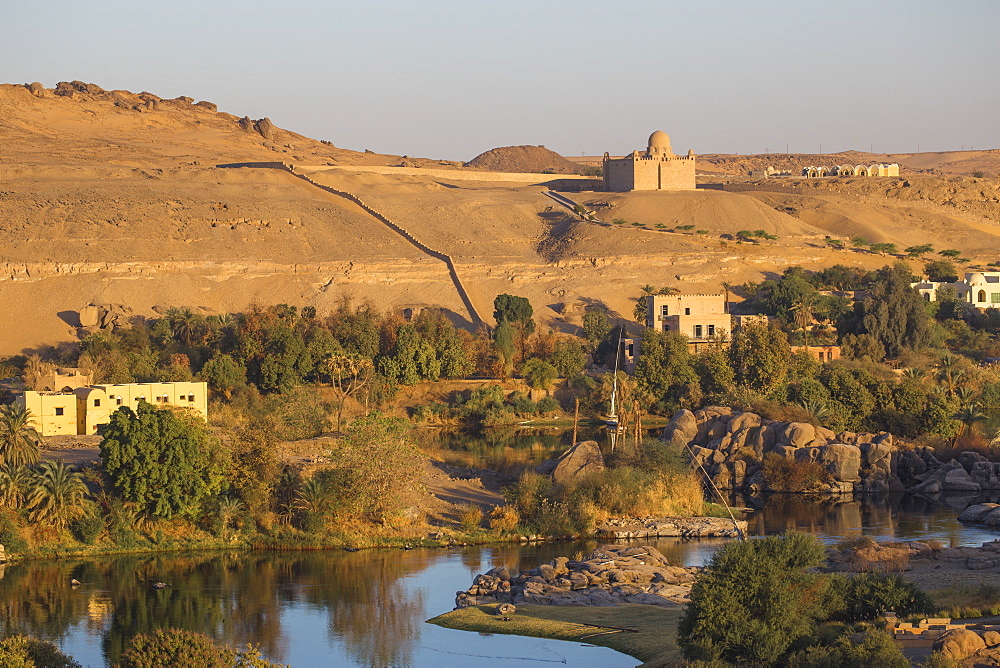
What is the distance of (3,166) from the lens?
73812 mm

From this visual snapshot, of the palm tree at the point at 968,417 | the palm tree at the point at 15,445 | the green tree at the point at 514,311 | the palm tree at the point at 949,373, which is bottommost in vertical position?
the palm tree at the point at 968,417

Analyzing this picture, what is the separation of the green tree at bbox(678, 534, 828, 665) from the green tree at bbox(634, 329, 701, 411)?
87.0 feet

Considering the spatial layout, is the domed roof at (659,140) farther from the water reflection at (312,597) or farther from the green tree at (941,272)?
the water reflection at (312,597)

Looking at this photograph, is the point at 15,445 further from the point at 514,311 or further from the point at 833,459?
the point at 514,311

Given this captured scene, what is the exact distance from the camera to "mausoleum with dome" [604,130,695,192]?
76.3 m

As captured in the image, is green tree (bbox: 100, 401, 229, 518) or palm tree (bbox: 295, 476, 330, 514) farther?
palm tree (bbox: 295, 476, 330, 514)

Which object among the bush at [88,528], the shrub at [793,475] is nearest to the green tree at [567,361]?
the shrub at [793,475]

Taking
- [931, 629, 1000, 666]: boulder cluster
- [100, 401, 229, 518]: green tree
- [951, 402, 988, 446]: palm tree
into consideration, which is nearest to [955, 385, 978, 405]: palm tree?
[951, 402, 988, 446]: palm tree

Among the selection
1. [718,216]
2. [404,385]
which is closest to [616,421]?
[404,385]

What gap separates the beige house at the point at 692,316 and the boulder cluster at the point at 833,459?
1320 centimetres

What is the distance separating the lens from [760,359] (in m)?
43.8

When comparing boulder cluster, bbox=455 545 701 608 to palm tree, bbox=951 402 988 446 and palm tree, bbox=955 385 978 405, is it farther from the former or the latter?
palm tree, bbox=955 385 978 405

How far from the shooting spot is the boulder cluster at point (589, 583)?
22406 millimetres

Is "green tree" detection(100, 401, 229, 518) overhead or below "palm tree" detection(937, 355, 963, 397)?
below
